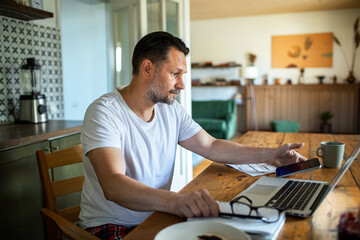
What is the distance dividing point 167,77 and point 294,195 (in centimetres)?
68

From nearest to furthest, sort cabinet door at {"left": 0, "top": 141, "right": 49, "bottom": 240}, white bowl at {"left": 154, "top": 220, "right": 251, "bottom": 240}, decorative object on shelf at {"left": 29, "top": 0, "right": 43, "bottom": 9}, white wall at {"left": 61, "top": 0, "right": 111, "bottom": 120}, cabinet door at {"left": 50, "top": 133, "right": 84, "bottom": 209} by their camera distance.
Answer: white bowl at {"left": 154, "top": 220, "right": 251, "bottom": 240}
cabinet door at {"left": 0, "top": 141, "right": 49, "bottom": 240}
cabinet door at {"left": 50, "top": 133, "right": 84, "bottom": 209}
decorative object on shelf at {"left": 29, "top": 0, "right": 43, "bottom": 9}
white wall at {"left": 61, "top": 0, "right": 111, "bottom": 120}

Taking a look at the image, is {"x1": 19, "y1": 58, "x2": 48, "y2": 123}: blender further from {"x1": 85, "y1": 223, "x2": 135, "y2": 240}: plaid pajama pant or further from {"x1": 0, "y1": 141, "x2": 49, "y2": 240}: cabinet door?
{"x1": 85, "y1": 223, "x2": 135, "y2": 240}: plaid pajama pant

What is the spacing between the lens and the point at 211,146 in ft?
4.99

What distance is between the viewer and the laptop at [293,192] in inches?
34.8

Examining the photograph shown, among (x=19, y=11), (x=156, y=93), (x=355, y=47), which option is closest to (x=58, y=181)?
(x=156, y=93)

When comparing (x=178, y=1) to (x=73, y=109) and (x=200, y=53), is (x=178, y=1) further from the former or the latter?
(x=200, y=53)

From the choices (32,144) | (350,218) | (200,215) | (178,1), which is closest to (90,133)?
(200,215)

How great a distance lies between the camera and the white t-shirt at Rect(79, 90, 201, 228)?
1.15m

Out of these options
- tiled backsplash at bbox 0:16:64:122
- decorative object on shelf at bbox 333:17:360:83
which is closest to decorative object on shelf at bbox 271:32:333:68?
decorative object on shelf at bbox 333:17:360:83

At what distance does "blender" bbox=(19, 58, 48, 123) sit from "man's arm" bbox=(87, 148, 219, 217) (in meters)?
1.65

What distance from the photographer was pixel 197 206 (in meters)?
0.81

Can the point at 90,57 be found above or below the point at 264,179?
above

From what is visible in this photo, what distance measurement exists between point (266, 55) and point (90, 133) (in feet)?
22.6

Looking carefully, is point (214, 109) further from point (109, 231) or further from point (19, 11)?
point (109, 231)
